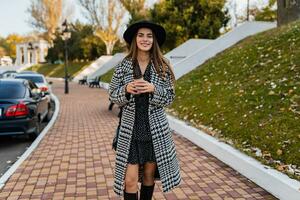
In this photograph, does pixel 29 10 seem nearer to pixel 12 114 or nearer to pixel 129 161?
pixel 12 114

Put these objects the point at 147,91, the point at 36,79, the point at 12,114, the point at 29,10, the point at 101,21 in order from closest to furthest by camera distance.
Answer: the point at 147,91 → the point at 12,114 → the point at 36,79 → the point at 101,21 → the point at 29,10

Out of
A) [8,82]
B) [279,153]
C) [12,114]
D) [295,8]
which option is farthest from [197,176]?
[295,8]

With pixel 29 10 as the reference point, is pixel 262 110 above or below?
below

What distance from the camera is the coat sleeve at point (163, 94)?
315cm

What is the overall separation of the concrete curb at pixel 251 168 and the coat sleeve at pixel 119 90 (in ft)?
7.29

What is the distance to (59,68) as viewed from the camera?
5559cm

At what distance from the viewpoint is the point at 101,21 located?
50344 mm

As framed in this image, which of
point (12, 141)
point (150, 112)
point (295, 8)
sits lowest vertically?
point (12, 141)

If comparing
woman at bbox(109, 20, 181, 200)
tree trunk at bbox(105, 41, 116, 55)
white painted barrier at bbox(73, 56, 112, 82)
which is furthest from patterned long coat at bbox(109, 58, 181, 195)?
tree trunk at bbox(105, 41, 116, 55)

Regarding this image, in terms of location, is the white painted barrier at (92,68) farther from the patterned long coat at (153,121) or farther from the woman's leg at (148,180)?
the patterned long coat at (153,121)

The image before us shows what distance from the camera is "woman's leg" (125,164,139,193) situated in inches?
129

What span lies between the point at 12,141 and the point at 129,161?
6.23 meters

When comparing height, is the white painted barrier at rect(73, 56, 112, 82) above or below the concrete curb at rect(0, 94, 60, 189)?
above

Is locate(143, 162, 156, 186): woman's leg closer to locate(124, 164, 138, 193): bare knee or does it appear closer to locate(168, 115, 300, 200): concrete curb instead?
locate(124, 164, 138, 193): bare knee
